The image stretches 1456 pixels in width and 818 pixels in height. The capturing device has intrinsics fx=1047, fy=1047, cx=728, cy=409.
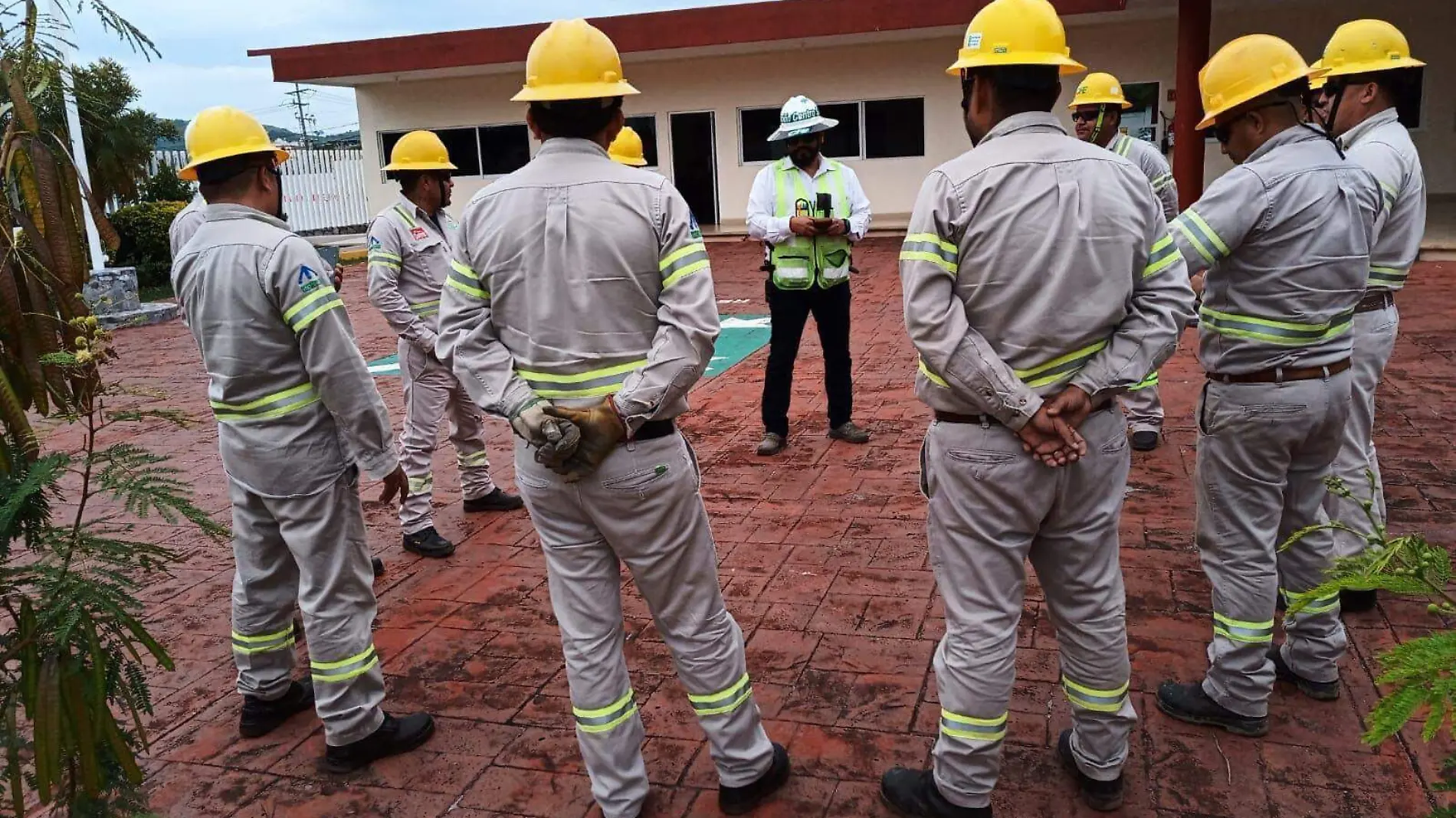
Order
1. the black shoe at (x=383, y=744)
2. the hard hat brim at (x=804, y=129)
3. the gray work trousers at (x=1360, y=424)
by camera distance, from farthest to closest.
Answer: the hard hat brim at (x=804, y=129)
the gray work trousers at (x=1360, y=424)
the black shoe at (x=383, y=744)

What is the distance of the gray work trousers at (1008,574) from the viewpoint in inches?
103

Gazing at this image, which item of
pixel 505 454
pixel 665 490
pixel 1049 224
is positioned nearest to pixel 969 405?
pixel 1049 224

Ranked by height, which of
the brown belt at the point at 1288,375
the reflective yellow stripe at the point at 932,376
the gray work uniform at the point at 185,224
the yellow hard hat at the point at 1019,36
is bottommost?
the brown belt at the point at 1288,375

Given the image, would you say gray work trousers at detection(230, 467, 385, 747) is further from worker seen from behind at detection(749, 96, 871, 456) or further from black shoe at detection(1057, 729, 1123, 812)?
worker seen from behind at detection(749, 96, 871, 456)

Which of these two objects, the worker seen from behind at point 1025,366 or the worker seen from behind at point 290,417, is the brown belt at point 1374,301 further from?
the worker seen from behind at point 290,417

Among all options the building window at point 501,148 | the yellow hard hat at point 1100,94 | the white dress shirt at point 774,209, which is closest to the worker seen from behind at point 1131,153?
the yellow hard hat at point 1100,94

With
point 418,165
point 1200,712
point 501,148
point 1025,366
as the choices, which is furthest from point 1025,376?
point 501,148

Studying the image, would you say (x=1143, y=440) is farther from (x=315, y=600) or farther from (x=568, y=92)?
(x=315, y=600)

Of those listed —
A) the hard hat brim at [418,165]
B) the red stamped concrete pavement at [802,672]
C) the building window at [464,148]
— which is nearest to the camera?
the red stamped concrete pavement at [802,672]

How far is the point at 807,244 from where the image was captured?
6.21m

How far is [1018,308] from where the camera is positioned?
257 centimetres

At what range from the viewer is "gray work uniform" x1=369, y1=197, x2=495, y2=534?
512 cm

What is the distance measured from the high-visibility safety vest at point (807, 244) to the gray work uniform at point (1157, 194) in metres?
1.59

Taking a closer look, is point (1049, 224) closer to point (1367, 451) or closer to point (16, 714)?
point (1367, 451)
